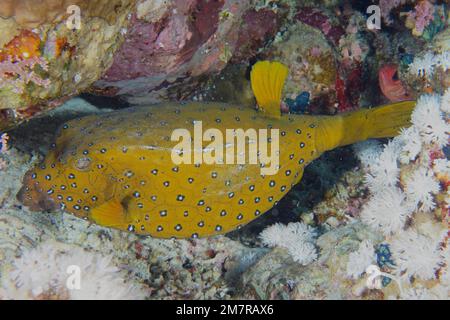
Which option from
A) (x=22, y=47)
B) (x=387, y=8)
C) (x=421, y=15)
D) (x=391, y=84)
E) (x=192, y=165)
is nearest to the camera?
(x=22, y=47)

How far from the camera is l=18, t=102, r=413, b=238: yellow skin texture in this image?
4.02 metres

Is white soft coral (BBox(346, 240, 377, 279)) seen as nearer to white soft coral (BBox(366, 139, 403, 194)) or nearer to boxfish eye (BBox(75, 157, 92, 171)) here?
white soft coral (BBox(366, 139, 403, 194))

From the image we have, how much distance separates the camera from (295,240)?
433cm

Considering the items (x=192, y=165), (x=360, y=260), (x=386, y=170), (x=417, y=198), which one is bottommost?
(x=360, y=260)

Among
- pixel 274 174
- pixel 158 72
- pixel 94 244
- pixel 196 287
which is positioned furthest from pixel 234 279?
pixel 158 72

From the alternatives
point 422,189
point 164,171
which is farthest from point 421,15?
point 164,171

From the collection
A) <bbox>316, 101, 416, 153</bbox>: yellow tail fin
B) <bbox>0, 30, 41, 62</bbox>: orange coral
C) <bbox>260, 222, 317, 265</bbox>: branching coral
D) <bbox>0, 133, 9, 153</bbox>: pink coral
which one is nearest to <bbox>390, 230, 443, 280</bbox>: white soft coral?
<bbox>260, 222, 317, 265</bbox>: branching coral

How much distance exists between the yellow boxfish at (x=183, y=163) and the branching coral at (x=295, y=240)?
38 cm

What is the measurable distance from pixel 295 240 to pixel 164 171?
1591 millimetres

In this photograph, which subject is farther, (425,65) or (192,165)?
(425,65)

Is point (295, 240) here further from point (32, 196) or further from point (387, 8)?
point (387, 8)

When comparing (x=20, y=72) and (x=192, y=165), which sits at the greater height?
(x=20, y=72)

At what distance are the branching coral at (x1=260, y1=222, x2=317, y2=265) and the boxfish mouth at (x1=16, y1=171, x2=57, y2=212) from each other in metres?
2.43

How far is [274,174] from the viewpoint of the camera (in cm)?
441
